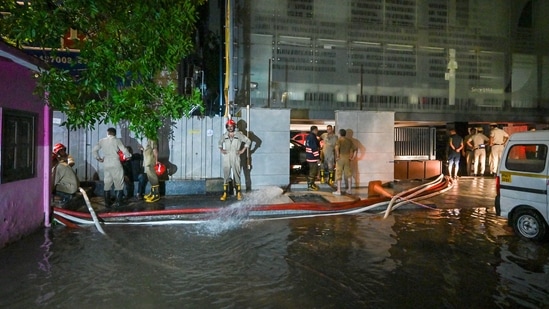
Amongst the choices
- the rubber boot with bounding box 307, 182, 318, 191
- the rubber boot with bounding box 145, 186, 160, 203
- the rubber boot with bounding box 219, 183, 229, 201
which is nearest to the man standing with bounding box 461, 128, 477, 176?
the rubber boot with bounding box 307, 182, 318, 191

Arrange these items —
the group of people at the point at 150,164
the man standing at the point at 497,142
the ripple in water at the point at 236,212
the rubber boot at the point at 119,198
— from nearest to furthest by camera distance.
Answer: the ripple in water at the point at 236,212, the group of people at the point at 150,164, the rubber boot at the point at 119,198, the man standing at the point at 497,142

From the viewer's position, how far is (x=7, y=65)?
6191 mm

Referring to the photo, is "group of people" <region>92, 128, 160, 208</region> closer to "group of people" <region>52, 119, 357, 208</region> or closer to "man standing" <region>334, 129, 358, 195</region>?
"group of people" <region>52, 119, 357, 208</region>

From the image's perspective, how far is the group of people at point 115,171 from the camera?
877 cm

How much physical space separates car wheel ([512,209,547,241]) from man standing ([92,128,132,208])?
795 cm

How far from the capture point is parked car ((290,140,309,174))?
47.1 feet

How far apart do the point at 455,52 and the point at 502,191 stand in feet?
34.6

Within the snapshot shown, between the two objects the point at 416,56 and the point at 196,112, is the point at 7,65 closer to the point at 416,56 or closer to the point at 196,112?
the point at 196,112

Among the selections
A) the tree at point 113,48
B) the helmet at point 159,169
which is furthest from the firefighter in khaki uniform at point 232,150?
the tree at point 113,48

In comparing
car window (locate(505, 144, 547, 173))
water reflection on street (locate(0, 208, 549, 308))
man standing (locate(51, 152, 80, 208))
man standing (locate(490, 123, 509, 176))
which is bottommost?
water reflection on street (locate(0, 208, 549, 308))

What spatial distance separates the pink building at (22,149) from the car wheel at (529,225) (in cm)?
833

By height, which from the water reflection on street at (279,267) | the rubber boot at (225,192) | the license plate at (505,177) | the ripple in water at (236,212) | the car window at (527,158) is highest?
the car window at (527,158)

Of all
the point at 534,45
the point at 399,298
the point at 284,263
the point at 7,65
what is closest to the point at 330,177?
the point at 284,263

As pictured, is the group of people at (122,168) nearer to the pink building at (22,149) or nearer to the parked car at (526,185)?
the pink building at (22,149)
